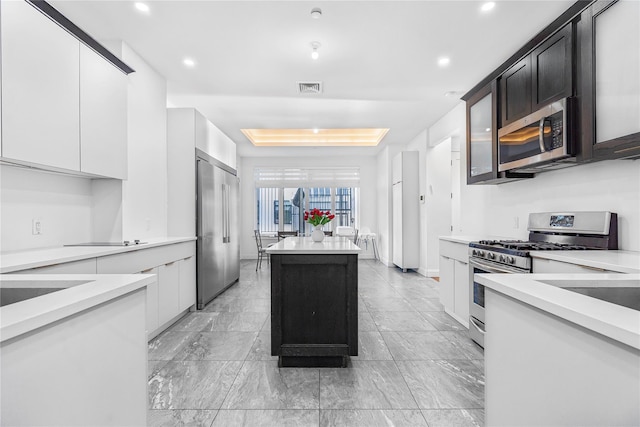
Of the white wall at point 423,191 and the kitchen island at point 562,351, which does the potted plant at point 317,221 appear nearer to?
the kitchen island at point 562,351

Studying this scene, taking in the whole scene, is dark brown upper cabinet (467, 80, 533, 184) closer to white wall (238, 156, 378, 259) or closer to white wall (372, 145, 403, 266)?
white wall (372, 145, 403, 266)

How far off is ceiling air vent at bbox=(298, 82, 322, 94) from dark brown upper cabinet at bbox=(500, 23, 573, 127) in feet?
6.50

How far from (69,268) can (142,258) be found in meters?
0.77

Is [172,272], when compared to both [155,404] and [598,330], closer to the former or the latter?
[155,404]

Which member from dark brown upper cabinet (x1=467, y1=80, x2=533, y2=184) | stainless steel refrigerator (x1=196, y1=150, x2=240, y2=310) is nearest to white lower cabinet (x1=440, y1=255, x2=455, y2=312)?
dark brown upper cabinet (x1=467, y1=80, x2=533, y2=184)

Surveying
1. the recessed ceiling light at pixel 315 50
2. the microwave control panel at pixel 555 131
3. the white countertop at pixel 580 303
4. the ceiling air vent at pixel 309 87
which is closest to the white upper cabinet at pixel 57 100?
the recessed ceiling light at pixel 315 50

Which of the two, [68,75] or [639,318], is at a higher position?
[68,75]

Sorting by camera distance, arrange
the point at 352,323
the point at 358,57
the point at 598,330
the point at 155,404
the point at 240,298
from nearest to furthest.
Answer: the point at 598,330, the point at 155,404, the point at 352,323, the point at 358,57, the point at 240,298

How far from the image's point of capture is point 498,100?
2992mm

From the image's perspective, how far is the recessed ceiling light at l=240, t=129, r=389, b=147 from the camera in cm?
668

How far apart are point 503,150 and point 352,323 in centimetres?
215

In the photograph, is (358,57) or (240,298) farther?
(240,298)

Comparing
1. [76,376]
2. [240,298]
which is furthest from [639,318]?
[240,298]

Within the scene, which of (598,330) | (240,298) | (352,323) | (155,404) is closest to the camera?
(598,330)
